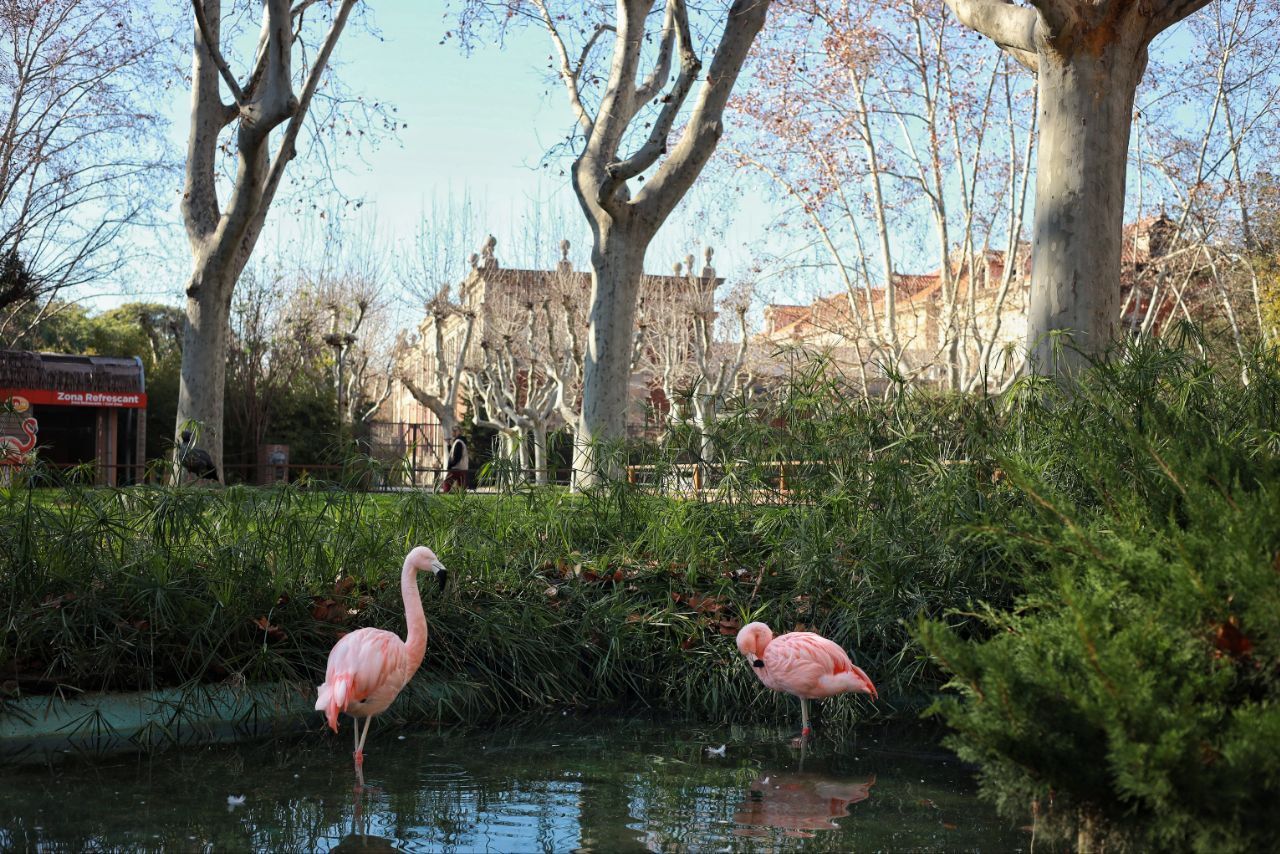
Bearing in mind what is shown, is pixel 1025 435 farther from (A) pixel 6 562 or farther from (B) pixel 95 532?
(A) pixel 6 562

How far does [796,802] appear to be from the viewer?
450cm

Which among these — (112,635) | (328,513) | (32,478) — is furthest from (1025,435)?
(32,478)

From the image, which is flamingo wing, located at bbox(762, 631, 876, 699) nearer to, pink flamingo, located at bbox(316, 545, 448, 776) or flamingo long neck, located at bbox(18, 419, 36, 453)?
pink flamingo, located at bbox(316, 545, 448, 776)

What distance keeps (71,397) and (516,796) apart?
2234 centimetres

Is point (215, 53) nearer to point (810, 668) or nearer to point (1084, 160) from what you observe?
point (1084, 160)

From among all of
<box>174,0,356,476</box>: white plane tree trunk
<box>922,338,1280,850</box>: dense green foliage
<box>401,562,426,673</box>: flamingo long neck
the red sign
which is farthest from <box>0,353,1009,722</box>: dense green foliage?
the red sign

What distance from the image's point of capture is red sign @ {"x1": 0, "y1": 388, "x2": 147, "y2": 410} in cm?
2341

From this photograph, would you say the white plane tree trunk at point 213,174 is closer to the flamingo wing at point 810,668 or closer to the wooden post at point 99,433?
the flamingo wing at point 810,668

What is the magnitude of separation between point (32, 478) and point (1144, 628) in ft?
17.4

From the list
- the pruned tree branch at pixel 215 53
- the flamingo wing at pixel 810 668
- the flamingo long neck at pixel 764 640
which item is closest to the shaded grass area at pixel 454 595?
the flamingo wing at pixel 810 668

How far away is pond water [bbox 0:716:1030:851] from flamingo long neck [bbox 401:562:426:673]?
1.53 ft

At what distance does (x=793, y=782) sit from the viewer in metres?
4.82

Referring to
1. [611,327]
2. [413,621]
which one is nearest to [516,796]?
[413,621]

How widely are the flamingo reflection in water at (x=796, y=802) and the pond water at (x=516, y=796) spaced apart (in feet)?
0.04
